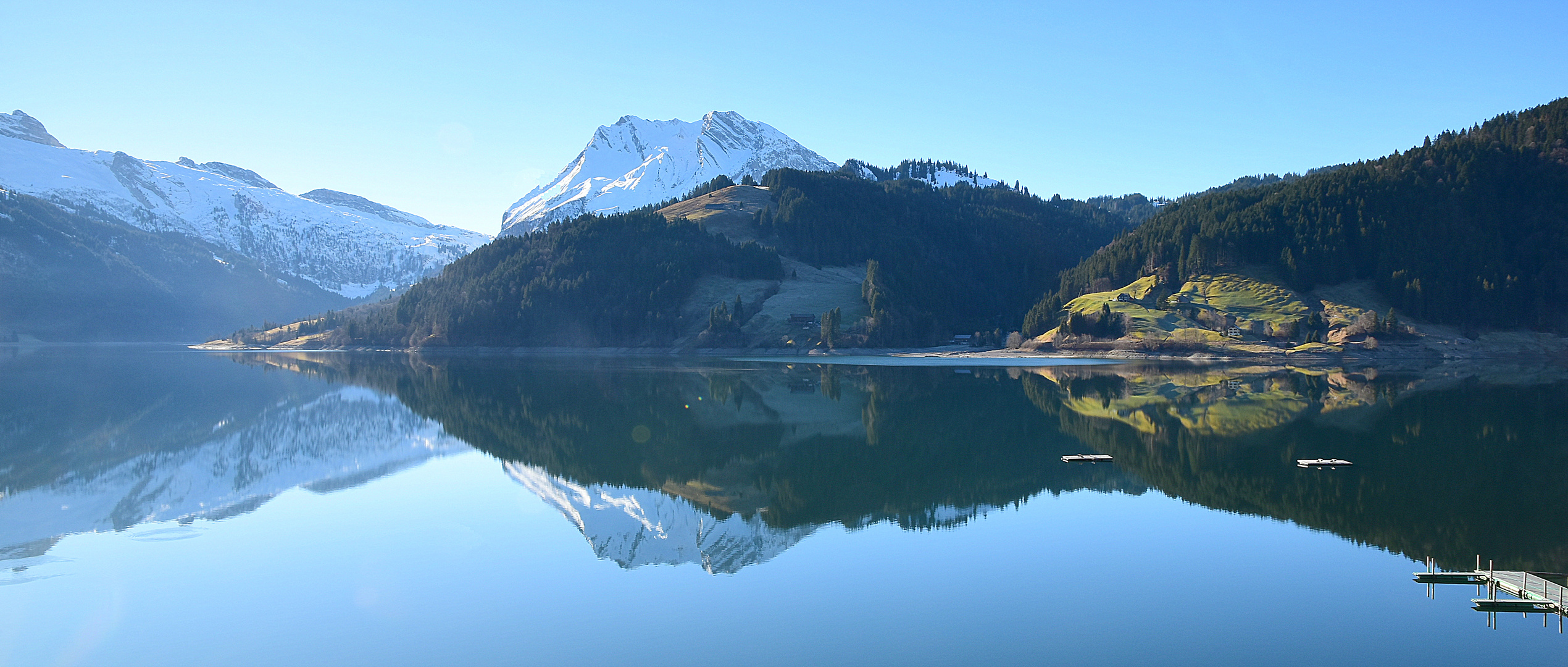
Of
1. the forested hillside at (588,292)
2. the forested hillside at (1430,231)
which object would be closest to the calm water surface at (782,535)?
the forested hillside at (1430,231)

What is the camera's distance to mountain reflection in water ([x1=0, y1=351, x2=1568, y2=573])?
25625 mm

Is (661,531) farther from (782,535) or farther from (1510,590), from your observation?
(1510,590)

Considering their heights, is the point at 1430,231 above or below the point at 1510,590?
above

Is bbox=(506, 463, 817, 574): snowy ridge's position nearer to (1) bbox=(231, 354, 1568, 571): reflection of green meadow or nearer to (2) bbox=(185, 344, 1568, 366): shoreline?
(1) bbox=(231, 354, 1568, 571): reflection of green meadow

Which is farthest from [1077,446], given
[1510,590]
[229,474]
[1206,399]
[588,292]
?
[588,292]

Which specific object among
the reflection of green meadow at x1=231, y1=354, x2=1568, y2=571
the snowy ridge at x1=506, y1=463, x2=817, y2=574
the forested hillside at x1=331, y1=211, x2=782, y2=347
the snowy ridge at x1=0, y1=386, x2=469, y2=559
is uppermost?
the forested hillside at x1=331, y1=211, x2=782, y2=347

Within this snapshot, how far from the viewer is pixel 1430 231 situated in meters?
133

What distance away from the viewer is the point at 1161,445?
129 ft

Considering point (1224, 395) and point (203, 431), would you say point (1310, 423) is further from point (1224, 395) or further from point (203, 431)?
point (203, 431)

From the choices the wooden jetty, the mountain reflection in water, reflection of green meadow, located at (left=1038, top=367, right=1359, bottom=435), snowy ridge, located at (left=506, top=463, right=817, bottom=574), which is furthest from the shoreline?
the wooden jetty

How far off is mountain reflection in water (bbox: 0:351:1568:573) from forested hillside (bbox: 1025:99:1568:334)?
2006 inches

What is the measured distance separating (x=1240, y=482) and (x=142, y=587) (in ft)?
104

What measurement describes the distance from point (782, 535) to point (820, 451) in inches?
585

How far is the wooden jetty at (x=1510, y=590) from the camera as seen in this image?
1692 centimetres
